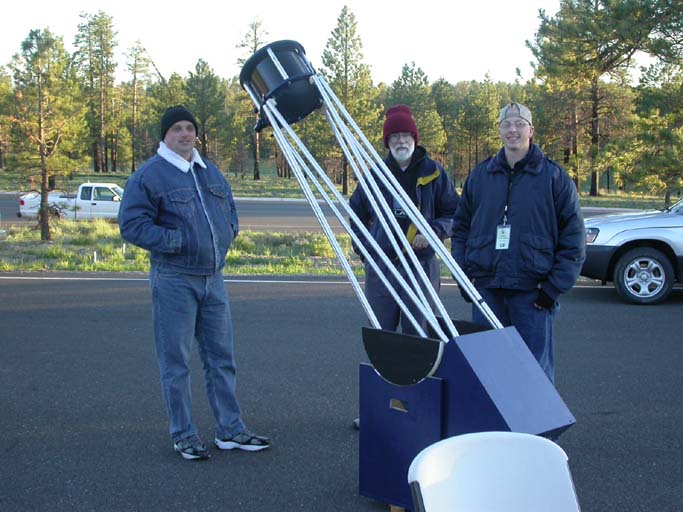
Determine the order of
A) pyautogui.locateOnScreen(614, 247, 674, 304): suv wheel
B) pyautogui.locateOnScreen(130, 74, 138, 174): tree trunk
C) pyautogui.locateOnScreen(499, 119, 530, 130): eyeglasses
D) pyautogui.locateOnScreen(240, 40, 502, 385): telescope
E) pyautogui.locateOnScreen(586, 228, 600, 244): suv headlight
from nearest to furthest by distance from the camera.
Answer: pyautogui.locateOnScreen(240, 40, 502, 385): telescope → pyautogui.locateOnScreen(499, 119, 530, 130): eyeglasses → pyautogui.locateOnScreen(614, 247, 674, 304): suv wheel → pyautogui.locateOnScreen(586, 228, 600, 244): suv headlight → pyautogui.locateOnScreen(130, 74, 138, 174): tree trunk

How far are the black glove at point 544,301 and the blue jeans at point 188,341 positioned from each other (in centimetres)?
181

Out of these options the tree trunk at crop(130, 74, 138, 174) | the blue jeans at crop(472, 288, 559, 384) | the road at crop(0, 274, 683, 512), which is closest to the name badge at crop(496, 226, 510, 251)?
the blue jeans at crop(472, 288, 559, 384)

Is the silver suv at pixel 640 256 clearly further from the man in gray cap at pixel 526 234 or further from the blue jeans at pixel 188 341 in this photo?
the blue jeans at pixel 188 341

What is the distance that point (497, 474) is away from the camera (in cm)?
224

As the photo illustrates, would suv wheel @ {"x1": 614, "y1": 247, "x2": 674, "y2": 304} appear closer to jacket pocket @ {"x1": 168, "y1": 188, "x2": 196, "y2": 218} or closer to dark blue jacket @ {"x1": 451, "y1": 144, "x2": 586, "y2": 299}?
dark blue jacket @ {"x1": 451, "y1": 144, "x2": 586, "y2": 299}

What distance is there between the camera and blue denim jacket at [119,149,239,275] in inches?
163

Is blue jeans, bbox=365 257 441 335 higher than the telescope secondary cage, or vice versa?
the telescope secondary cage

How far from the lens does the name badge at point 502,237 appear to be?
4.04 meters

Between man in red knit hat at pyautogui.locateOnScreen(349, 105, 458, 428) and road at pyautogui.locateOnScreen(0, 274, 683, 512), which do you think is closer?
road at pyautogui.locateOnScreen(0, 274, 683, 512)

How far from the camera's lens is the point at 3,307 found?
9.09 m

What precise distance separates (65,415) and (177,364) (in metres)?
1.40

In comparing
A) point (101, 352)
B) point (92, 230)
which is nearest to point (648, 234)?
point (101, 352)

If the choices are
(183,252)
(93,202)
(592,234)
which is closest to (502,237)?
(183,252)

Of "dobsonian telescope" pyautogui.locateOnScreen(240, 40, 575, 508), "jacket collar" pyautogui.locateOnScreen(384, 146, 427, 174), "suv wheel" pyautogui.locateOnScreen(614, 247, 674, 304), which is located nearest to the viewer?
"dobsonian telescope" pyautogui.locateOnScreen(240, 40, 575, 508)
